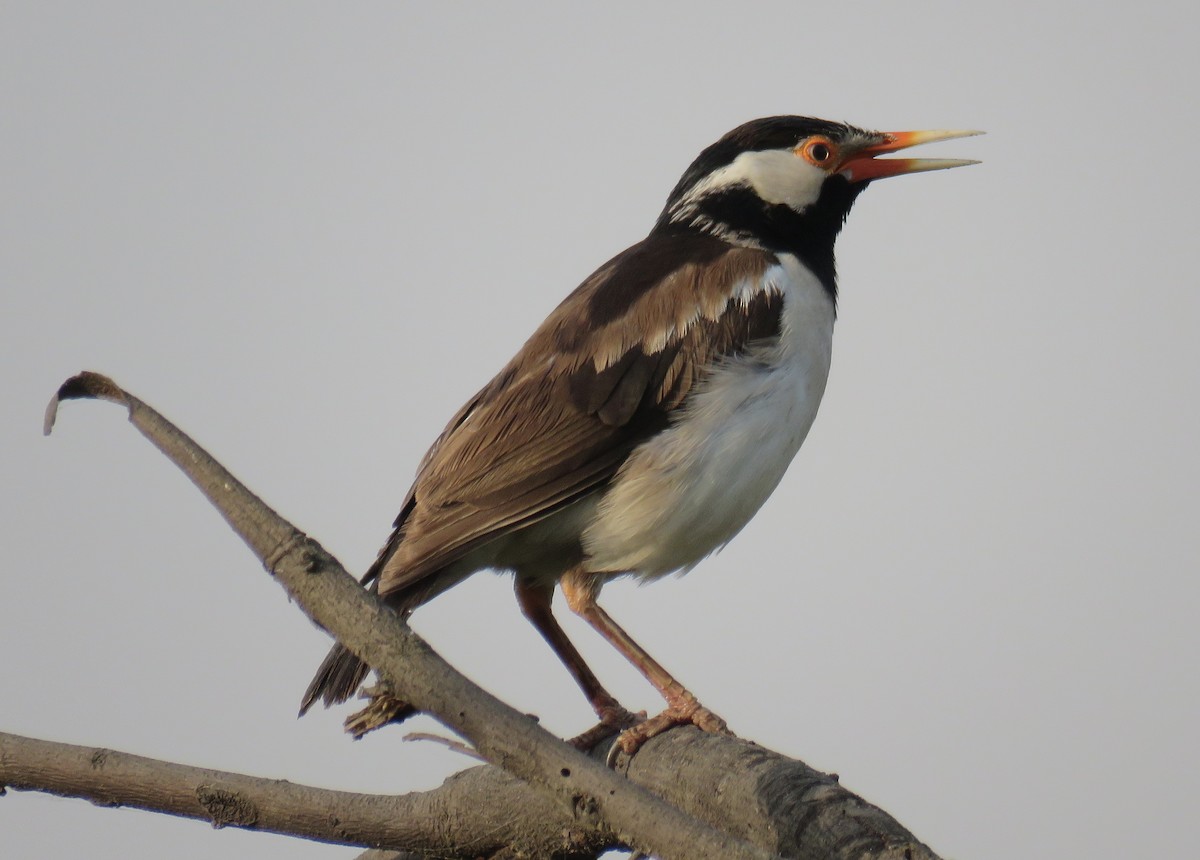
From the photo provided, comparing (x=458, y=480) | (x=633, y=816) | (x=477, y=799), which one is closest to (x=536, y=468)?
(x=458, y=480)

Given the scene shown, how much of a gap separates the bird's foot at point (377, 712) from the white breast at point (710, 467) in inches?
69.9

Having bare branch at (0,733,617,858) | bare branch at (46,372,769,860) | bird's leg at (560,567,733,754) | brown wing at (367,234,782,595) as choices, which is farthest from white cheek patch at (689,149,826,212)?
bare branch at (46,372,769,860)

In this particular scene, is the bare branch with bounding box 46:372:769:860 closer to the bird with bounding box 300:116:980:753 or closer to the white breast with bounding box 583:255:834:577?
the bird with bounding box 300:116:980:753

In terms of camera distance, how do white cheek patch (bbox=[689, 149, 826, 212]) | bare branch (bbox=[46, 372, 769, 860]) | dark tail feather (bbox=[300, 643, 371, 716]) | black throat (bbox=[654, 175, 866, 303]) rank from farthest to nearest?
1. white cheek patch (bbox=[689, 149, 826, 212])
2. black throat (bbox=[654, 175, 866, 303])
3. dark tail feather (bbox=[300, 643, 371, 716])
4. bare branch (bbox=[46, 372, 769, 860])

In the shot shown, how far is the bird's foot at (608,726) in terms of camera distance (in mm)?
5367

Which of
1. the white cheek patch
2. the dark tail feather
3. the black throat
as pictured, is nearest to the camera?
the dark tail feather

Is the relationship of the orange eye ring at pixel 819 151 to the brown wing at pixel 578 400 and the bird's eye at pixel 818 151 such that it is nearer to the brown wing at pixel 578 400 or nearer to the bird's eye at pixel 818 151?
the bird's eye at pixel 818 151

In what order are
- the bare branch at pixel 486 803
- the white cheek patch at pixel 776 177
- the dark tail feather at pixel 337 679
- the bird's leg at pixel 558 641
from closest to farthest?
the bare branch at pixel 486 803 < the dark tail feather at pixel 337 679 < the bird's leg at pixel 558 641 < the white cheek patch at pixel 776 177

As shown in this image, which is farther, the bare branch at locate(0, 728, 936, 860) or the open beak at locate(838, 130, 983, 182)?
the open beak at locate(838, 130, 983, 182)

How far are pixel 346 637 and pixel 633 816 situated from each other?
82 cm

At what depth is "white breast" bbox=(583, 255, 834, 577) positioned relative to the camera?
18.3 ft

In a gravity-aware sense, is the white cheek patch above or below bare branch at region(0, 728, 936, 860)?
above

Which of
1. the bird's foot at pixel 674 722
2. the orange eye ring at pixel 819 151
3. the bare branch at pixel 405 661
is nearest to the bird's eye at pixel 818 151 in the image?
the orange eye ring at pixel 819 151

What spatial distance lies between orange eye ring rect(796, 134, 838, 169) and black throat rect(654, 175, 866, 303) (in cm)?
9
